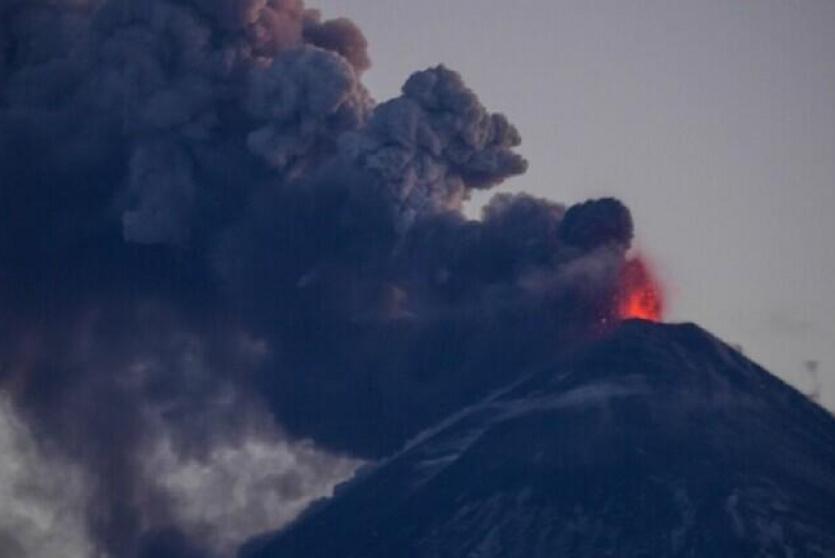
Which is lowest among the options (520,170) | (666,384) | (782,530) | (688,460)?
(782,530)

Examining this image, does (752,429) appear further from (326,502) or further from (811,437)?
(326,502)

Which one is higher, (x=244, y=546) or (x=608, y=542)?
(x=244, y=546)

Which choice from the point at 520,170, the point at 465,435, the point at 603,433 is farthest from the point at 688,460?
the point at 520,170

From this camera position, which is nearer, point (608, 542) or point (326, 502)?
point (608, 542)

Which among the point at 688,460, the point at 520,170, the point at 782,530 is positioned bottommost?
the point at 782,530

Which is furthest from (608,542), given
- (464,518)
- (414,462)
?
(414,462)

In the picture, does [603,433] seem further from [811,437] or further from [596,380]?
[811,437]
